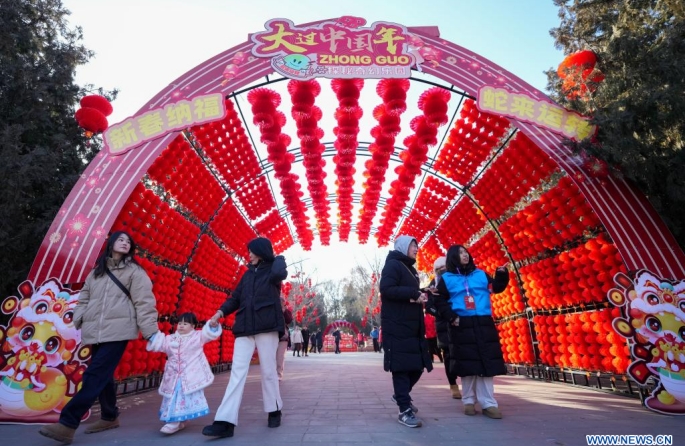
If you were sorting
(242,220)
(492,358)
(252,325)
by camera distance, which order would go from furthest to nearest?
1. (242,220)
2. (492,358)
3. (252,325)

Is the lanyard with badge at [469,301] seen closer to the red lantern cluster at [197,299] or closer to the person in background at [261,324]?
the person in background at [261,324]

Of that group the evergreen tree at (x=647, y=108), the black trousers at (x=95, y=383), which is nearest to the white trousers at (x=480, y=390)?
the evergreen tree at (x=647, y=108)

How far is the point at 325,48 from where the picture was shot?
634 cm

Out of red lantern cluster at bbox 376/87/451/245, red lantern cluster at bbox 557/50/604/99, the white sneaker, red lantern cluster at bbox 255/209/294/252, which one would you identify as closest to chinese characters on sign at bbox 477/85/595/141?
red lantern cluster at bbox 557/50/604/99

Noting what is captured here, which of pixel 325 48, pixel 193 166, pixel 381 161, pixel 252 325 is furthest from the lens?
pixel 381 161

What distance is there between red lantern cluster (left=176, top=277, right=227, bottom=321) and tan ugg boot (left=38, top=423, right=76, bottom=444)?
4529mm

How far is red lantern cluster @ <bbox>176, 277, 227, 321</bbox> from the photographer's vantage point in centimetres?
797

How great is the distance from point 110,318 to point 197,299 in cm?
512

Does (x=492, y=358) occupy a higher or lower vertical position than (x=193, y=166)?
lower

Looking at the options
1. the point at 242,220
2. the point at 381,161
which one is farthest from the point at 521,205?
the point at 242,220

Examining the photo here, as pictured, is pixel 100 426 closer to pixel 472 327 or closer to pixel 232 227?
pixel 472 327

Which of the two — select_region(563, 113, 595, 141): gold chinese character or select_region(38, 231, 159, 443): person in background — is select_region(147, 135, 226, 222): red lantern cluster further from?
select_region(563, 113, 595, 141): gold chinese character

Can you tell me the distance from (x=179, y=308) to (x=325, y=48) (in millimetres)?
5205

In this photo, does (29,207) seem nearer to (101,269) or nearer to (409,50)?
(101,269)
